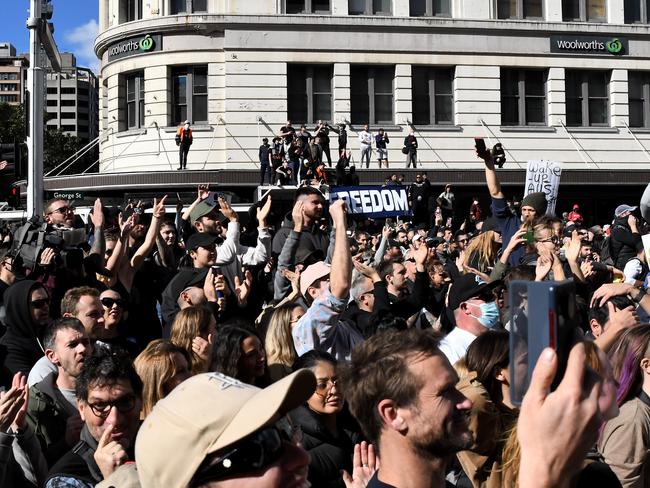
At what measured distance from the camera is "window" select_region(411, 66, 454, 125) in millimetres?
35250

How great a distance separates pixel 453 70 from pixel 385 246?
83.0ft

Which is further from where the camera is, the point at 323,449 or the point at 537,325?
the point at 323,449

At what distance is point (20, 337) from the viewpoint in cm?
658

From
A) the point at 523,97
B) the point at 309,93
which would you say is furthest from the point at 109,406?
the point at 523,97

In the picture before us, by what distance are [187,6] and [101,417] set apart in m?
32.4

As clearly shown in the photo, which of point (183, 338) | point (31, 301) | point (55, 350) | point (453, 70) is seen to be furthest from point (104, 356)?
point (453, 70)

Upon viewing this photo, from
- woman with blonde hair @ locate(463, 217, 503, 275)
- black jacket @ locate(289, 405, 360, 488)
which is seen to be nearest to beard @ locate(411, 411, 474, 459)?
black jacket @ locate(289, 405, 360, 488)

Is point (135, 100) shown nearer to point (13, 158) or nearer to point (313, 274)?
point (13, 158)

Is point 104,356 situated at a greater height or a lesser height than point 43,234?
lesser

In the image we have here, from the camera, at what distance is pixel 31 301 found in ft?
21.8

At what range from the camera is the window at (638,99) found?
36781 millimetres

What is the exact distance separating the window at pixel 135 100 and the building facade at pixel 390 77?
0.25ft

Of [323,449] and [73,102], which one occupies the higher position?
[73,102]

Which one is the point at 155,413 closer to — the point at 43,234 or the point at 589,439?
the point at 589,439
